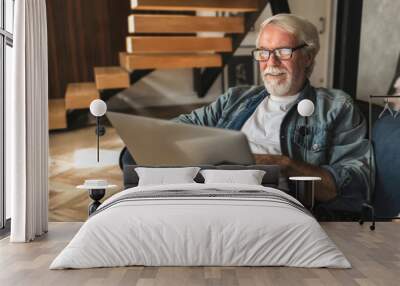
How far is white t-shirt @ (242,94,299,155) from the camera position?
576 centimetres

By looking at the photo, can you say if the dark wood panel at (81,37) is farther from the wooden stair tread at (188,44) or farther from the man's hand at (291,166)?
the man's hand at (291,166)

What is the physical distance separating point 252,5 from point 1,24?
8.01 ft

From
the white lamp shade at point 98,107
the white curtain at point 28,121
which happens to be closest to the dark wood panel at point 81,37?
the white lamp shade at point 98,107

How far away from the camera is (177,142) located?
5.79 meters

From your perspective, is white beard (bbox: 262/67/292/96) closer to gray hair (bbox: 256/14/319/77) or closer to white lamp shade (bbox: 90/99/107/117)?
gray hair (bbox: 256/14/319/77)

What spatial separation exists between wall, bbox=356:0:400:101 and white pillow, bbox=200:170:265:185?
56.6 inches

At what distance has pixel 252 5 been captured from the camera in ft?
19.0

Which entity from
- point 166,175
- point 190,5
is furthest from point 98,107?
point 190,5

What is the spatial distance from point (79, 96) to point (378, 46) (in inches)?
122

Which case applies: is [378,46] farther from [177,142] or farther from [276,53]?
[177,142]

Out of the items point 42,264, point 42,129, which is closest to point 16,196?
point 42,129

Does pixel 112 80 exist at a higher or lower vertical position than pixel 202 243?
higher

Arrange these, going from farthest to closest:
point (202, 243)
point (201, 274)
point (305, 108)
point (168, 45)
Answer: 1. point (168, 45)
2. point (305, 108)
3. point (202, 243)
4. point (201, 274)

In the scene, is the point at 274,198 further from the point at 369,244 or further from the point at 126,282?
the point at 126,282
